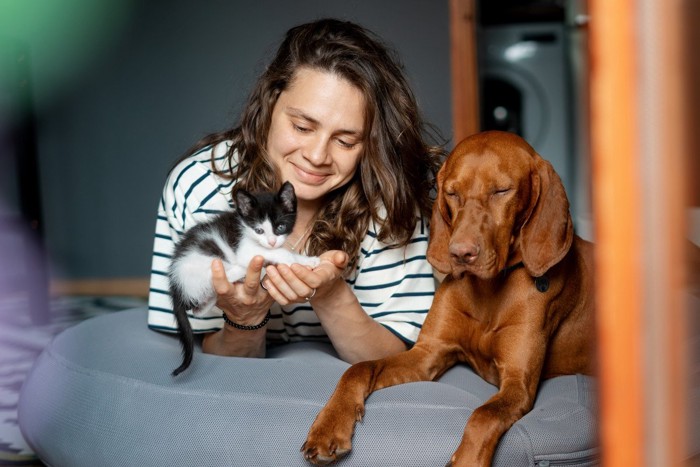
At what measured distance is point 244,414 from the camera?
64.5 inches

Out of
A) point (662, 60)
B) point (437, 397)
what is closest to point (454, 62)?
point (437, 397)

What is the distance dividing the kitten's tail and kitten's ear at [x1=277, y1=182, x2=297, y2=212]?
35 cm

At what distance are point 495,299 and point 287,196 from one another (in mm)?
A: 585

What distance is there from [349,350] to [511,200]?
0.64 metres

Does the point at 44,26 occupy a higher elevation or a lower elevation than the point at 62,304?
higher

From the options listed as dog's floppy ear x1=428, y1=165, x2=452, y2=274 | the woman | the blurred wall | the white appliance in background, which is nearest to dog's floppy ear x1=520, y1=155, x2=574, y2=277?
dog's floppy ear x1=428, y1=165, x2=452, y2=274

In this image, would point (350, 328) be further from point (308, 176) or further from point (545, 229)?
point (545, 229)

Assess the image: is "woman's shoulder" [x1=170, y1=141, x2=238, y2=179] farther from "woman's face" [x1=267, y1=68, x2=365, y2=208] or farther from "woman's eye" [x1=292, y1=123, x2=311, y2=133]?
"woman's eye" [x1=292, y1=123, x2=311, y2=133]

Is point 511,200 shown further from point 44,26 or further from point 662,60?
point 44,26

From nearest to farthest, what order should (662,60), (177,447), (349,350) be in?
(662,60), (177,447), (349,350)

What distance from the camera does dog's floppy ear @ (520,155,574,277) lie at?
1765 mm

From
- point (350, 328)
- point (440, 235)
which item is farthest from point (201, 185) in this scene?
point (440, 235)

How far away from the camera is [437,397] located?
1.68 meters

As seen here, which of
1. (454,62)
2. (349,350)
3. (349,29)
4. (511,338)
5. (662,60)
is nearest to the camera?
(662,60)
